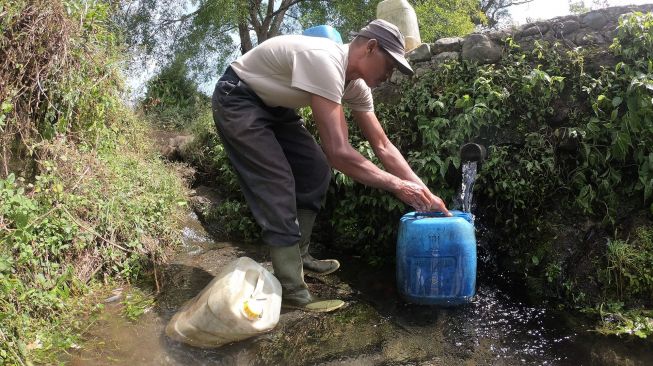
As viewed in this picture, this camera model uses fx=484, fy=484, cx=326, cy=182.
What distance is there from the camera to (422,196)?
2746 millimetres

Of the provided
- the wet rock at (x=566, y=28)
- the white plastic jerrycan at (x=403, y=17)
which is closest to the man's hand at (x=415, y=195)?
the wet rock at (x=566, y=28)

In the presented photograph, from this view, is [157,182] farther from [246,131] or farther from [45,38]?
[246,131]

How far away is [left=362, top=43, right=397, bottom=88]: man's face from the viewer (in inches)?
106

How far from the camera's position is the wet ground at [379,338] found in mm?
2338

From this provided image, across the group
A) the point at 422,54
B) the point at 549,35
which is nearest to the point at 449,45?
the point at 422,54

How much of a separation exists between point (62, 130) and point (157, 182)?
39.8 inches

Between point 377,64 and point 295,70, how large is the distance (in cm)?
50

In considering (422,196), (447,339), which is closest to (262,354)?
(447,339)

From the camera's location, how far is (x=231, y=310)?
7.13ft

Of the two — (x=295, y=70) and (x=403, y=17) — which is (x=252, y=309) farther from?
(x=403, y=17)

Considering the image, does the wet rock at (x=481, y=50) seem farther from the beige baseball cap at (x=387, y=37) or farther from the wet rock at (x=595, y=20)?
the beige baseball cap at (x=387, y=37)

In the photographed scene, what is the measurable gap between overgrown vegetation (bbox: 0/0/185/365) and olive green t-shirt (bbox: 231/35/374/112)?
52.0 inches

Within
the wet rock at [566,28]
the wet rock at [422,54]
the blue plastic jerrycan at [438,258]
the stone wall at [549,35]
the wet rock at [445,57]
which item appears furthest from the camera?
the wet rock at [422,54]

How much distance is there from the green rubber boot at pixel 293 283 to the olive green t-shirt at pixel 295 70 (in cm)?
85
